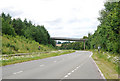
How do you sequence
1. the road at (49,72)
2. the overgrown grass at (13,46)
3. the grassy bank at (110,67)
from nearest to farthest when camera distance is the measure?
1. the road at (49,72)
2. the grassy bank at (110,67)
3. the overgrown grass at (13,46)

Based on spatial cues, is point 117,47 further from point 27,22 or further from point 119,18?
point 27,22

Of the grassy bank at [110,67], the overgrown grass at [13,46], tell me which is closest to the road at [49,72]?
the grassy bank at [110,67]

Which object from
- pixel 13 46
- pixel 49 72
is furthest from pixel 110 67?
pixel 13 46

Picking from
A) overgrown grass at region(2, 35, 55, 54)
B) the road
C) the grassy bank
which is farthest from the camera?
Result: overgrown grass at region(2, 35, 55, 54)

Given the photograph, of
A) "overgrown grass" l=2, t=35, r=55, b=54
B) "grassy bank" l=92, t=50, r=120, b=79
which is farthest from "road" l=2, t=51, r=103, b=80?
"overgrown grass" l=2, t=35, r=55, b=54

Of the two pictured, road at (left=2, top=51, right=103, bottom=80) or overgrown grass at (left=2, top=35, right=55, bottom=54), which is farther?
overgrown grass at (left=2, top=35, right=55, bottom=54)

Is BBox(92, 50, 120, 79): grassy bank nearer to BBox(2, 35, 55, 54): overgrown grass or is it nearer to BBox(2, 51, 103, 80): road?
BBox(2, 51, 103, 80): road

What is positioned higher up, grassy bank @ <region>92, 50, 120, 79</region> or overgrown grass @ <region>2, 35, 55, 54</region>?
overgrown grass @ <region>2, 35, 55, 54</region>

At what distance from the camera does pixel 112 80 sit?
12156 millimetres

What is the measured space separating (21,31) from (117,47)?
95215mm

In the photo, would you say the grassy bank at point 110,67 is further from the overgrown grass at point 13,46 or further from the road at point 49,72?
the overgrown grass at point 13,46

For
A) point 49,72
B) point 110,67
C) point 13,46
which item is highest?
point 13,46

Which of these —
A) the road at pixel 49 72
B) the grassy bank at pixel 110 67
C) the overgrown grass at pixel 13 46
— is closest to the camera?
the road at pixel 49 72

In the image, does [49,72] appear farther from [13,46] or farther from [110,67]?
[13,46]
